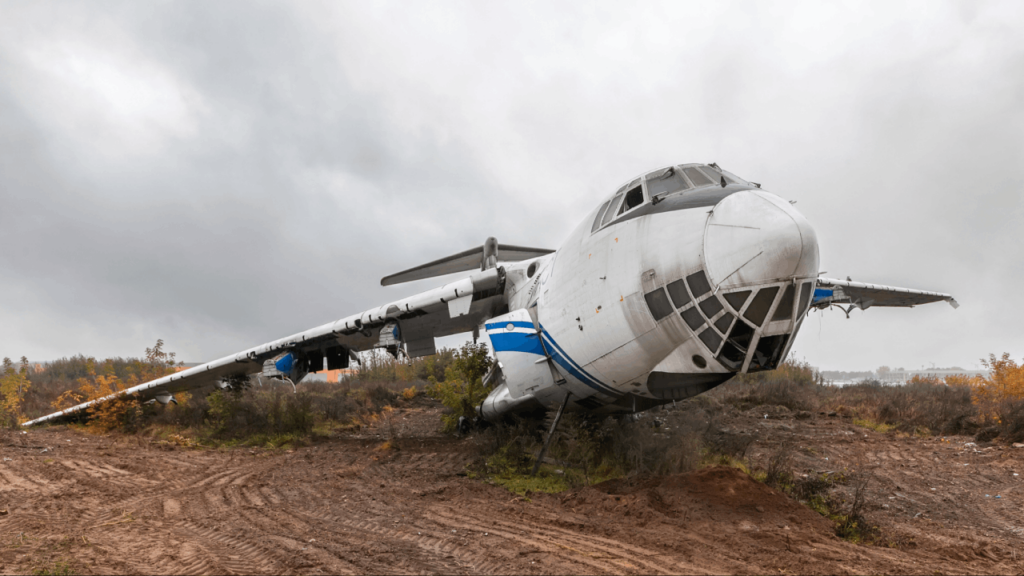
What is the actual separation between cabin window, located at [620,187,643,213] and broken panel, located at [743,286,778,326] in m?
2.15

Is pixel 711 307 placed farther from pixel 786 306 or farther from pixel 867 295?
pixel 867 295

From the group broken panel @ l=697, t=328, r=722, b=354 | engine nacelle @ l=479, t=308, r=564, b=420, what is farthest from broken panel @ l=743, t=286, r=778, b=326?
engine nacelle @ l=479, t=308, r=564, b=420

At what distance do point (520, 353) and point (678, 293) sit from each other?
3287mm

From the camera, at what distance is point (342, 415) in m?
17.9

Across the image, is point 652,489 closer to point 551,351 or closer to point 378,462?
point 551,351

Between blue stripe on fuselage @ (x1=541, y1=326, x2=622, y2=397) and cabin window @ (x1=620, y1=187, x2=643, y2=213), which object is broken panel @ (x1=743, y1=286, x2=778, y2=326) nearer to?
cabin window @ (x1=620, y1=187, x2=643, y2=213)

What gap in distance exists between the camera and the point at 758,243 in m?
5.14

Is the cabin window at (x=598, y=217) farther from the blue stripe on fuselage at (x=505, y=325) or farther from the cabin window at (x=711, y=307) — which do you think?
→ the cabin window at (x=711, y=307)

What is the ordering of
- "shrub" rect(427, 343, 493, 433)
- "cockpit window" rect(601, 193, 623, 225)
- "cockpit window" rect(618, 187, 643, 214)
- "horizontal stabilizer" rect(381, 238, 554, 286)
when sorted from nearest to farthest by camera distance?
"cockpit window" rect(618, 187, 643, 214), "cockpit window" rect(601, 193, 623, 225), "shrub" rect(427, 343, 493, 433), "horizontal stabilizer" rect(381, 238, 554, 286)

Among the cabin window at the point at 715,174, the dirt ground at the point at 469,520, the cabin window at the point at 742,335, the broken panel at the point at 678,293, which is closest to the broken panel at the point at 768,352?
the cabin window at the point at 742,335

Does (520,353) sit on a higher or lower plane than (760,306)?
higher

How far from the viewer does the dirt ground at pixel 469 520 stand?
Answer: 4.55 metres

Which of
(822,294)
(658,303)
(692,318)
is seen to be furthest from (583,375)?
(822,294)

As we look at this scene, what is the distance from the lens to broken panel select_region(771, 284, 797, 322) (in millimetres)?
5211
